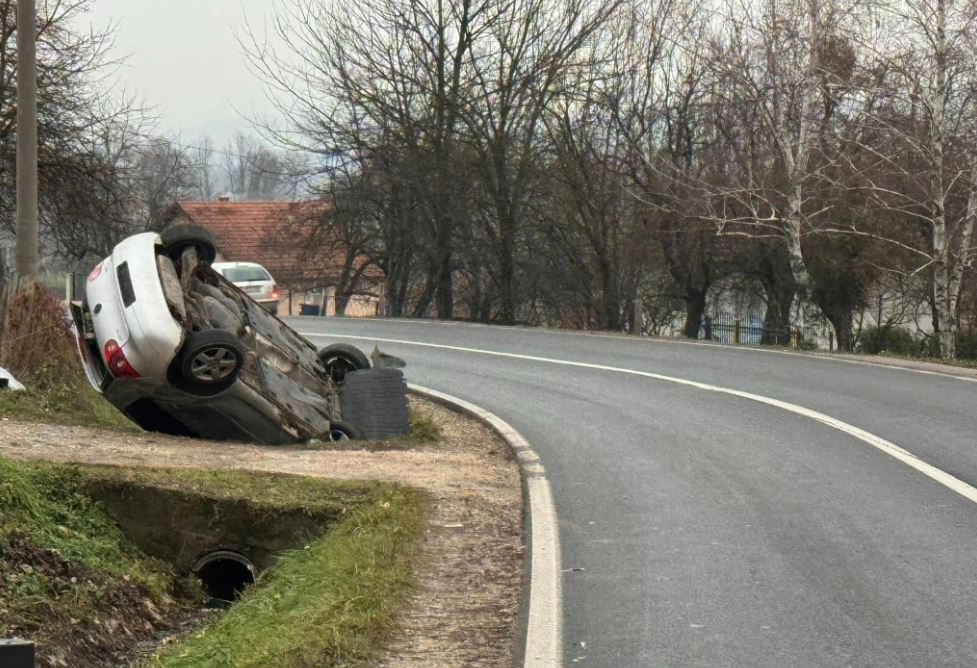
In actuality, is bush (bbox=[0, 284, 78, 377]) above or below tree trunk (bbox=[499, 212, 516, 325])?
below

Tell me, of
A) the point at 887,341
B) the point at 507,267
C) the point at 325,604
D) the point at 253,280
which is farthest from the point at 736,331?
the point at 325,604

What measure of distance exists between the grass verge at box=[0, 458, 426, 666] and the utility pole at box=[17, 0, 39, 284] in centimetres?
700

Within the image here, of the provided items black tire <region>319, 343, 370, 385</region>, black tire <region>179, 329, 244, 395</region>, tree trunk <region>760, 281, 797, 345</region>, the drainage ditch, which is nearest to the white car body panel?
black tire <region>179, 329, 244, 395</region>

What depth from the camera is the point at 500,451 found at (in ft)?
36.7

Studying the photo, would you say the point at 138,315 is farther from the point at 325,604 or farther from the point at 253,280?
the point at 253,280

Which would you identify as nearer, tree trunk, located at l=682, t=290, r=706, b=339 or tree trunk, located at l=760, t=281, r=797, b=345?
tree trunk, located at l=760, t=281, r=797, b=345

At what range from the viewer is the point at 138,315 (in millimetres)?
9992

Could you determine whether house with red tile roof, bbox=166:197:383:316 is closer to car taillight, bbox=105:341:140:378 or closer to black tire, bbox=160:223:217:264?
black tire, bbox=160:223:217:264

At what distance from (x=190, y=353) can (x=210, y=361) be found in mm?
190

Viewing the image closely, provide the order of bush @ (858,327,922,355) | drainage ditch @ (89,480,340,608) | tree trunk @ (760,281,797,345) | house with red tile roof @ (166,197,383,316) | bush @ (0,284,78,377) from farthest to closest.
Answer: house with red tile roof @ (166,197,383,316)
tree trunk @ (760,281,797,345)
bush @ (858,327,922,355)
bush @ (0,284,78,377)
drainage ditch @ (89,480,340,608)

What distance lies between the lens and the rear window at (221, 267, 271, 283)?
101 feet

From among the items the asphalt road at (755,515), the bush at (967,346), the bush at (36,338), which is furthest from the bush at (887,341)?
the bush at (36,338)

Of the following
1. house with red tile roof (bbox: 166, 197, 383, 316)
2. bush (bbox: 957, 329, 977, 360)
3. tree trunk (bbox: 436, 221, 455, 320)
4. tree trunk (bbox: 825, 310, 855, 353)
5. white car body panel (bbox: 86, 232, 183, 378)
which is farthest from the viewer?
house with red tile roof (bbox: 166, 197, 383, 316)

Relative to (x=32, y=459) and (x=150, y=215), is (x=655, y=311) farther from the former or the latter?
(x=32, y=459)
